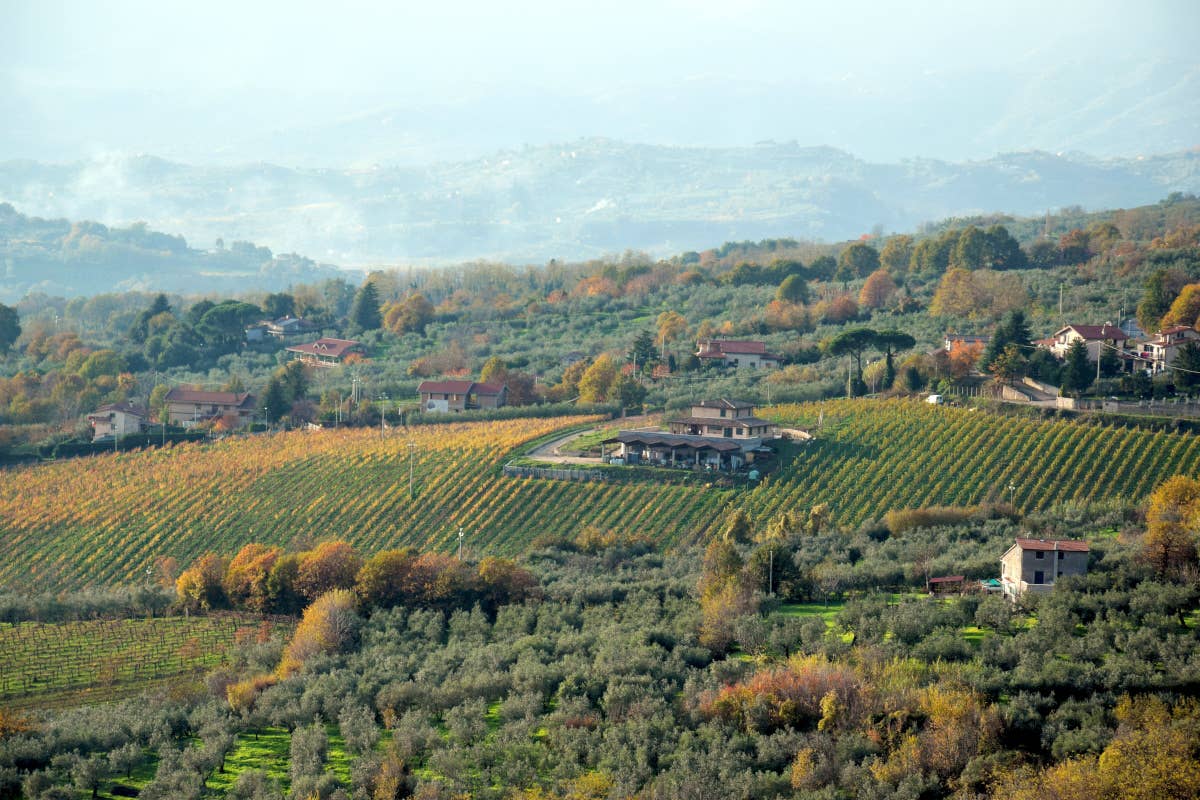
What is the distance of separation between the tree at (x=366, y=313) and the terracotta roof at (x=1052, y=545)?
71.2 metres

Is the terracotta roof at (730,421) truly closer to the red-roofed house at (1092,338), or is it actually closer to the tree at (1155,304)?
the red-roofed house at (1092,338)

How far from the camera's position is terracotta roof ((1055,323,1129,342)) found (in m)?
63.8

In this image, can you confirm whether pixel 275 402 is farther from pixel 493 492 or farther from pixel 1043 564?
pixel 1043 564

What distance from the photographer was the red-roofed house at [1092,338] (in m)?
63.3

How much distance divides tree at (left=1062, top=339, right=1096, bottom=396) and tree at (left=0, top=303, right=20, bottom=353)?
66697 mm

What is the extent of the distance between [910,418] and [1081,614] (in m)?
25.1

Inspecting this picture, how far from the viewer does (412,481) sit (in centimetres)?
5466

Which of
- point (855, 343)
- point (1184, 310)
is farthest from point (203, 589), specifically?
point (1184, 310)

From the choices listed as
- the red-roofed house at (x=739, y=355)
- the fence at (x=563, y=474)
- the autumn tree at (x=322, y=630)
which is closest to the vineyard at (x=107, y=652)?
the autumn tree at (x=322, y=630)

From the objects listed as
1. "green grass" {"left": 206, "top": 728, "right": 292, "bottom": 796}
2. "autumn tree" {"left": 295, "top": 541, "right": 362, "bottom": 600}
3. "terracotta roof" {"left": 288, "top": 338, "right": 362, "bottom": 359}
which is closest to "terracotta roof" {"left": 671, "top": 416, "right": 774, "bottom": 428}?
"autumn tree" {"left": 295, "top": 541, "right": 362, "bottom": 600}

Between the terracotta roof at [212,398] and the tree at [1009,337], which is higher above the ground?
the tree at [1009,337]

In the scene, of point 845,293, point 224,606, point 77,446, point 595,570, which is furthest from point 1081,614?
point 845,293

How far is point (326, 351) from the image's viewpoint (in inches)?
3580

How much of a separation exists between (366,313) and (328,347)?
41.6 feet
